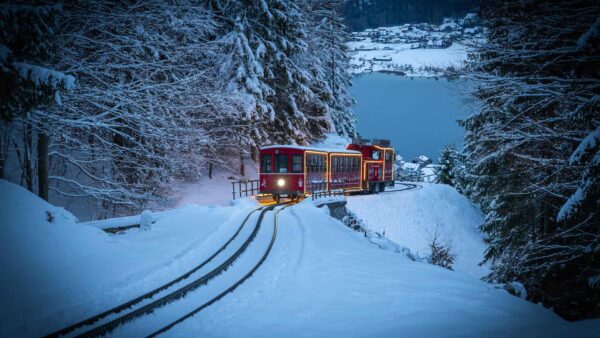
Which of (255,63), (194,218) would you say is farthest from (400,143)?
(194,218)

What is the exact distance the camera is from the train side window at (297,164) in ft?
71.6

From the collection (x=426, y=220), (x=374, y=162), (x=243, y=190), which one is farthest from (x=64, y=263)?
(x=374, y=162)

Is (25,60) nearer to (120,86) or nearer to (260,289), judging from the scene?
(120,86)

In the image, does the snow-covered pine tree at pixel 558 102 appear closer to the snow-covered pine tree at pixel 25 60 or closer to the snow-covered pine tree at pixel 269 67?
the snow-covered pine tree at pixel 25 60

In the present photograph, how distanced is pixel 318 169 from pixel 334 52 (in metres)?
19.5

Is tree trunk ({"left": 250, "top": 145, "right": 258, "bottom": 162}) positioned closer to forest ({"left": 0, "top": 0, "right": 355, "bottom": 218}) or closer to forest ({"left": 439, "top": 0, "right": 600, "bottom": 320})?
forest ({"left": 0, "top": 0, "right": 355, "bottom": 218})

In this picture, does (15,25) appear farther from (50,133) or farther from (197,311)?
(197,311)

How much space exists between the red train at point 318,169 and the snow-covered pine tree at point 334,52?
6564mm

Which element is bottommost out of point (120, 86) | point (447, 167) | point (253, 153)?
point (447, 167)

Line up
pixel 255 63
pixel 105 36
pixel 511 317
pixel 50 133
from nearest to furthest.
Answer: pixel 511 317 → pixel 50 133 → pixel 105 36 → pixel 255 63

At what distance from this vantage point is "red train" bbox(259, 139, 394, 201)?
71.9 feet

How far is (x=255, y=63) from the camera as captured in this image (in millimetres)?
24109

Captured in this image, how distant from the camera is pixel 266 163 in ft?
73.2

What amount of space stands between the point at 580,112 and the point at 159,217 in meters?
12.3
